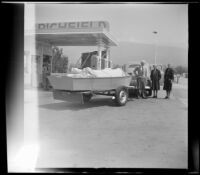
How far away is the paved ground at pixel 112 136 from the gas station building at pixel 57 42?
0.79 m

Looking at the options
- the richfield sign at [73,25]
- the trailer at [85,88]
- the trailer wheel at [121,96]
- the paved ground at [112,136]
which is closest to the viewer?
the paved ground at [112,136]

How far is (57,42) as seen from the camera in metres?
7.74

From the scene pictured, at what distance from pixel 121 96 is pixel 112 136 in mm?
2895

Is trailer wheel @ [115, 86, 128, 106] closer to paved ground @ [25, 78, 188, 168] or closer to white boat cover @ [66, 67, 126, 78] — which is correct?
paved ground @ [25, 78, 188, 168]

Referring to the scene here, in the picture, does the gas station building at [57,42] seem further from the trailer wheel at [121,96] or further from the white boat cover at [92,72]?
the trailer wheel at [121,96]

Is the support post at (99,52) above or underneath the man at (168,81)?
above

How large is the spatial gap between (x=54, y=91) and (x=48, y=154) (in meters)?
3.09

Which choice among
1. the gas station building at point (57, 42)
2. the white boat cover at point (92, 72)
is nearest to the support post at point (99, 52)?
the gas station building at point (57, 42)

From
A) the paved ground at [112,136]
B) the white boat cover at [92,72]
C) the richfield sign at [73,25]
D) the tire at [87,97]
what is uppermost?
the richfield sign at [73,25]

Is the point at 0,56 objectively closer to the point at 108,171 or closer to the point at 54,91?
the point at 108,171

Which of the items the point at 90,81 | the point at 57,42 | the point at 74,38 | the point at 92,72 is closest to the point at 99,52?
the point at 92,72

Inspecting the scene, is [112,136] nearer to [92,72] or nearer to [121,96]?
[92,72]

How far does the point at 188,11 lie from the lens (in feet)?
11.1

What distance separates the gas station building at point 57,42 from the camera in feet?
16.9
